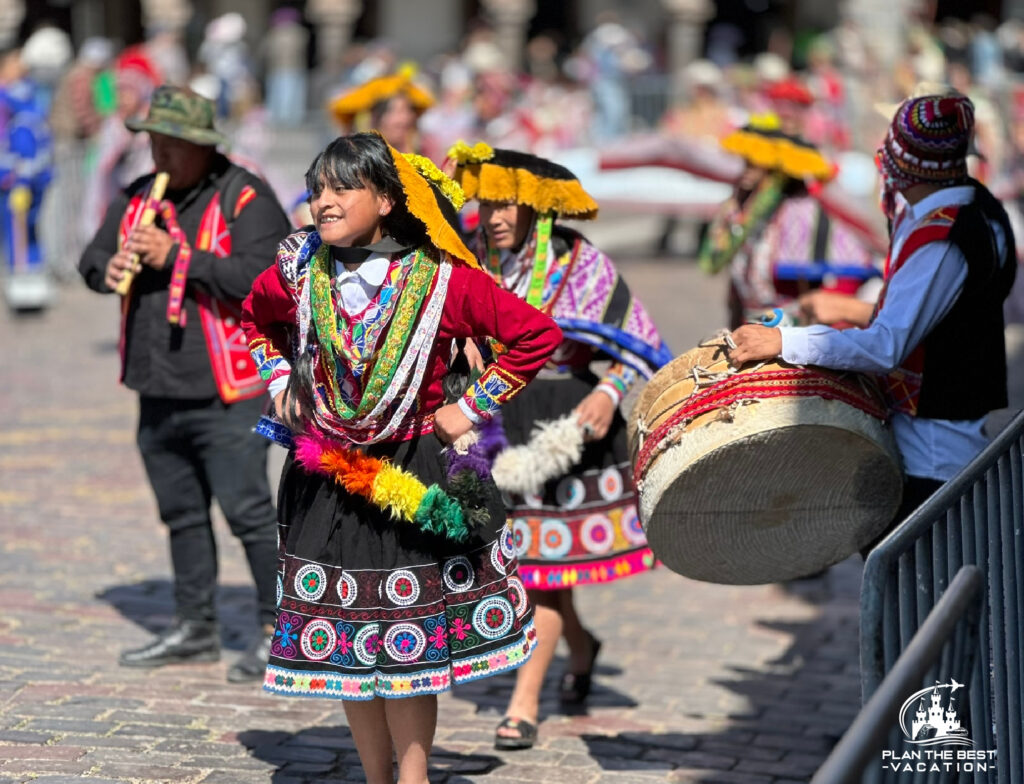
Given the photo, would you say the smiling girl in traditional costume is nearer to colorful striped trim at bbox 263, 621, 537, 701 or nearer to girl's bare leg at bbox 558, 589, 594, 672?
colorful striped trim at bbox 263, 621, 537, 701

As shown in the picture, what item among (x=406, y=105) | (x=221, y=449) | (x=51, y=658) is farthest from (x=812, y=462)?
(x=406, y=105)

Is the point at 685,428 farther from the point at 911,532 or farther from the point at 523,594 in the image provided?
the point at 911,532

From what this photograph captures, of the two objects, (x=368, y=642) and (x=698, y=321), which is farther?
(x=698, y=321)

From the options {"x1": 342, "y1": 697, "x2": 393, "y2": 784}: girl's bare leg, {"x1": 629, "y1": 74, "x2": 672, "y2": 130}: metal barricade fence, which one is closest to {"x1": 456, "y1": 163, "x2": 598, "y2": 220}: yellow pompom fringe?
{"x1": 342, "y1": 697, "x2": 393, "y2": 784}: girl's bare leg

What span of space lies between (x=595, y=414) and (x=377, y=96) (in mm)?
3340

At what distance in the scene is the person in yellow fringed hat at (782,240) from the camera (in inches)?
300

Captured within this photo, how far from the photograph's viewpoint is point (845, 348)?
446 cm

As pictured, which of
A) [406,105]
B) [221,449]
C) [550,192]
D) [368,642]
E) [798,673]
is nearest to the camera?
[368,642]

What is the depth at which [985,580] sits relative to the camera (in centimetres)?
387

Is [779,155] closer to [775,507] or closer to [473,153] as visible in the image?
[473,153]

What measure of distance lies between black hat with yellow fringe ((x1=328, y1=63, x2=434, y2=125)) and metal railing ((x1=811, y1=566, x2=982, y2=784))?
17.5 ft

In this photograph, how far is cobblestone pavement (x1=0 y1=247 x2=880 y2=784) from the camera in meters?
5.21

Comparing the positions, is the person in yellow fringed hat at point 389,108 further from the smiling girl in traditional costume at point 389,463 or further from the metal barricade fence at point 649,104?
the metal barricade fence at point 649,104

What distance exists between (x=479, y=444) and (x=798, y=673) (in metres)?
2.34
